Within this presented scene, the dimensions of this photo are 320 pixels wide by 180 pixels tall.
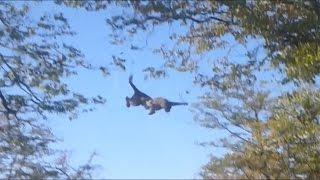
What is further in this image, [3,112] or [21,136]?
[21,136]

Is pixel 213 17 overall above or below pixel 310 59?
above

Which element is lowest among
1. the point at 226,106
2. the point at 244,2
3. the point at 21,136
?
the point at 21,136

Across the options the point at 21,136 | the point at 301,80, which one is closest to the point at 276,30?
the point at 301,80

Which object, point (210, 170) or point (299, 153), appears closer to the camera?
point (299, 153)

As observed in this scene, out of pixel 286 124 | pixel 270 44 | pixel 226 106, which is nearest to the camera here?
pixel 270 44

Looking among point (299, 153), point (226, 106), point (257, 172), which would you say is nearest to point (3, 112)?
point (299, 153)

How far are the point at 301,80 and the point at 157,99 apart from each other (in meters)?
2.79

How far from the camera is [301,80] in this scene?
30.0 ft

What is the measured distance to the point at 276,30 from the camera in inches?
346

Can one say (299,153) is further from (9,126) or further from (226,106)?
(9,126)

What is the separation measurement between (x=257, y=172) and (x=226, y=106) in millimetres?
2835

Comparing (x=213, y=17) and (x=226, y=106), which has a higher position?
(x=226, y=106)

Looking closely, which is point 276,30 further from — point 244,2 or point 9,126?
point 9,126

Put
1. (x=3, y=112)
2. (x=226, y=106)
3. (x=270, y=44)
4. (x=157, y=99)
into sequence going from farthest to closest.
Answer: (x=226, y=106) → (x=3, y=112) → (x=157, y=99) → (x=270, y=44)
